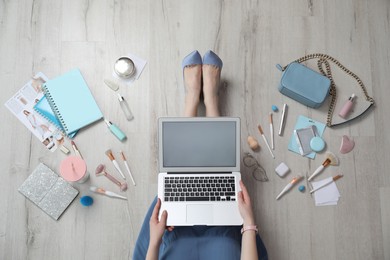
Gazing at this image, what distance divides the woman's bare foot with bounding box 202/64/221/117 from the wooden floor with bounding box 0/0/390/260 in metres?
0.07

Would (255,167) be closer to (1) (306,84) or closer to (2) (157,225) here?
(1) (306,84)

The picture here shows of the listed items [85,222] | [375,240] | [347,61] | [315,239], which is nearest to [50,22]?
[85,222]

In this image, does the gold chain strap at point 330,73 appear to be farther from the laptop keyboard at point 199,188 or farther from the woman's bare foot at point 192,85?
the laptop keyboard at point 199,188

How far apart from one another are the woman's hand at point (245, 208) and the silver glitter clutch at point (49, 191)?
708 mm

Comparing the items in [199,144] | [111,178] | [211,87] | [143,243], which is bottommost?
[143,243]

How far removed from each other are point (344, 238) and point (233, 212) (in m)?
0.56

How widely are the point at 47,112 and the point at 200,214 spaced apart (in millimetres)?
812

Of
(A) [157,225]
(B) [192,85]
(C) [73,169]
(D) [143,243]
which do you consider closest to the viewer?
(A) [157,225]

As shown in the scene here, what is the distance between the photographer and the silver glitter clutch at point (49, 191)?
154 cm

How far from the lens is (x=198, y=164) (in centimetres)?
137

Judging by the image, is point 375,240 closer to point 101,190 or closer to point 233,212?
point 233,212

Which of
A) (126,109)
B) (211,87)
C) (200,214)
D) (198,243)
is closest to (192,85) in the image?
(211,87)

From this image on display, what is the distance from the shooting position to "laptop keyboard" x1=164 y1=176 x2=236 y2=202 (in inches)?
53.6

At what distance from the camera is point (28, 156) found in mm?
1595
